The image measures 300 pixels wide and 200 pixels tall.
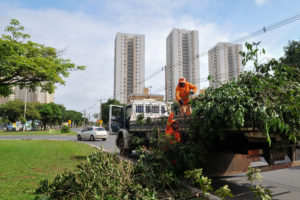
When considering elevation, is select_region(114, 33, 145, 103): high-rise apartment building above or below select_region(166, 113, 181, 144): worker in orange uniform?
above

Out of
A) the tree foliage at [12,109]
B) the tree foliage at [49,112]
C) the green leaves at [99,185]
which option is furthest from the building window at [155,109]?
the tree foliage at [12,109]

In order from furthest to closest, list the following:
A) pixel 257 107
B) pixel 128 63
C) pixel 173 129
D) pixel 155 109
→ pixel 128 63, pixel 155 109, pixel 173 129, pixel 257 107

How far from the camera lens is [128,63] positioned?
3620 inches

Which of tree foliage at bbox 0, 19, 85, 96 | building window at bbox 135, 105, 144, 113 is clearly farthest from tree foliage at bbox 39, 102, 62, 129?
building window at bbox 135, 105, 144, 113

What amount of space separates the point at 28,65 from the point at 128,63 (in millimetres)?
83952

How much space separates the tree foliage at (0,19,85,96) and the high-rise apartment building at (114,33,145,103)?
74.1m

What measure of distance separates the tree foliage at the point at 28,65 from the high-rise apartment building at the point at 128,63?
74112 millimetres

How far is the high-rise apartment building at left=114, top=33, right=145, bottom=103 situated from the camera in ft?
289

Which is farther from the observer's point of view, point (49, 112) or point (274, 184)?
point (49, 112)

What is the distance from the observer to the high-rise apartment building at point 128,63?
88062 millimetres

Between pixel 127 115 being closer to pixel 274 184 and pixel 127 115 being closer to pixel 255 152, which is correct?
pixel 274 184

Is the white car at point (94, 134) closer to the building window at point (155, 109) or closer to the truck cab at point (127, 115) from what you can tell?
the truck cab at point (127, 115)

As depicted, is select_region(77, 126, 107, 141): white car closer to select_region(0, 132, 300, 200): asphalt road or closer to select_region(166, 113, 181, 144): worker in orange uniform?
select_region(0, 132, 300, 200): asphalt road

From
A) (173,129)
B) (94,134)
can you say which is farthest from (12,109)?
(173,129)
